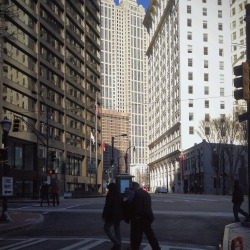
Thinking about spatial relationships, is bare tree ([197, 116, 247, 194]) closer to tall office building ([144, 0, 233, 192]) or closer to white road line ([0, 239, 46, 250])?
tall office building ([144, 0, 233, 192])

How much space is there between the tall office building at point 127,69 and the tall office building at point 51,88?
33.5m

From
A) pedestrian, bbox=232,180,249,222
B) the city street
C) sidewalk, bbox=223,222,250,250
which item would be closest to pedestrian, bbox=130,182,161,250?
sidewalk, bbox=223,222,250,250

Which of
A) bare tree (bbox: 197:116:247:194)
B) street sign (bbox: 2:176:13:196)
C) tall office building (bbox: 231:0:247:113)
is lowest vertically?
street sign (bbox: 2:176:13:196)

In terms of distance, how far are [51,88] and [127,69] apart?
3801 inches

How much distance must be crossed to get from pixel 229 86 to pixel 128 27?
94.3m

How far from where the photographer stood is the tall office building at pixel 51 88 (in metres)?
52.2

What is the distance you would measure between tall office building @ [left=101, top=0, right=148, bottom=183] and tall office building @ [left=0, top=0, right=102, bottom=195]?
3347 centimetres

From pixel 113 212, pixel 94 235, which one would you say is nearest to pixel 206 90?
pixel 94 235

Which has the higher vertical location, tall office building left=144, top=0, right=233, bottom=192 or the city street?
tall office building left=144, top=0, right=233, bottom=192

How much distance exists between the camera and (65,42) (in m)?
71.3

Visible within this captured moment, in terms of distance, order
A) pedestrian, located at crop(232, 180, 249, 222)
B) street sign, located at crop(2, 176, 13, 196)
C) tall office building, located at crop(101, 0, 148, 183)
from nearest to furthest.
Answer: pedestrian, located at crop(232, 180, 249, 222)
street sign, located at crop(2, 176, 13, 196)
tall office building, located at crop(101, 0, 148, 183)

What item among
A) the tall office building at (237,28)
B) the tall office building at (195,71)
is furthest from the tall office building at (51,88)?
the tall office building at (237,28)

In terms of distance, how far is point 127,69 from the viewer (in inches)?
6255

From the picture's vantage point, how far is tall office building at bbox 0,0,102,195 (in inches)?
2053
